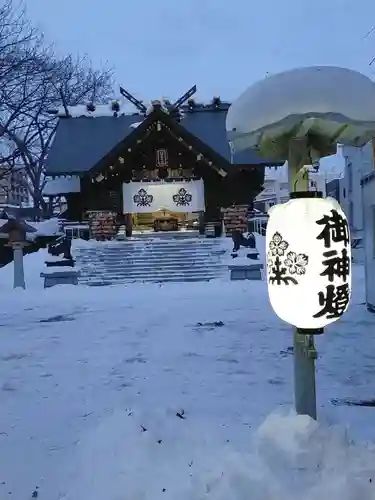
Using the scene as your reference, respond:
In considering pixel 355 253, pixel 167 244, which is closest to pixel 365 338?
pixel 167 244

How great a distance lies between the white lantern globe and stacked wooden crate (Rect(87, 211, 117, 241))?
20.7 m

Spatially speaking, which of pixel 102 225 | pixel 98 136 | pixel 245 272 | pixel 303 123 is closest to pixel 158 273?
pixel 245 272

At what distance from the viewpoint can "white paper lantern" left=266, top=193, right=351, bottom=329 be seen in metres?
4.21

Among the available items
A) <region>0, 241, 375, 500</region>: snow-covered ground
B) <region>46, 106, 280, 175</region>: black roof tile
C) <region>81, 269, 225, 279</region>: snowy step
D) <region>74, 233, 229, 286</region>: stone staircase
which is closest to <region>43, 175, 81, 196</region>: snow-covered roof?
<region>46, 106, 280, 175</region>: black roof tile

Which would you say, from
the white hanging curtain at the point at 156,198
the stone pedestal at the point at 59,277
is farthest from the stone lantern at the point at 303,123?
the white hanging curtain at the point at 156,198

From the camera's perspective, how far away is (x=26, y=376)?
675cm

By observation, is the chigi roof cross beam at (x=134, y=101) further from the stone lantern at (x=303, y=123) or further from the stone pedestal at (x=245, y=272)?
the stone lantern at (x=303, y=123)

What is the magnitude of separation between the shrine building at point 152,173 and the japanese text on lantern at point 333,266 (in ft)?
66.9

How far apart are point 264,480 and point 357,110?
245cm

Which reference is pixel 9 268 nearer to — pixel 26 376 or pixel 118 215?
pixel 118 215

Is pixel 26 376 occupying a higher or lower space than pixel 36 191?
lower

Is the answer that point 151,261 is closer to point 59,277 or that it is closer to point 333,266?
point 59,277

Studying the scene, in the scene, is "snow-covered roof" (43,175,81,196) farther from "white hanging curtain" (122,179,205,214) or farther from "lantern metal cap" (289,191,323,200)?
"lantern metal cap" (289,191,323,200)

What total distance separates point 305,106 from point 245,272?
1432cm
